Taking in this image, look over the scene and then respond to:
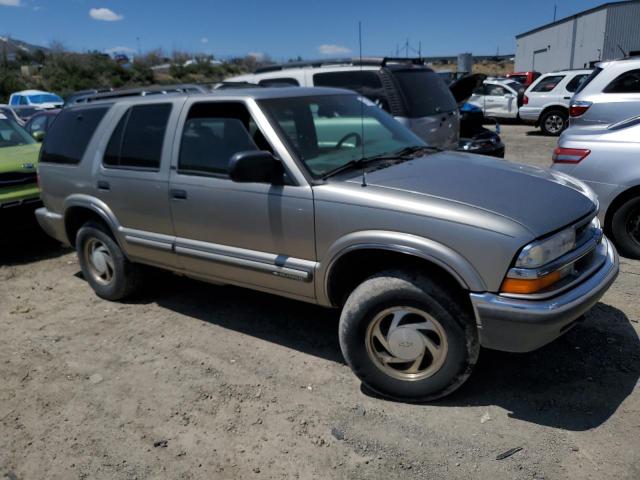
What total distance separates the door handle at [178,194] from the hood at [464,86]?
5551mm

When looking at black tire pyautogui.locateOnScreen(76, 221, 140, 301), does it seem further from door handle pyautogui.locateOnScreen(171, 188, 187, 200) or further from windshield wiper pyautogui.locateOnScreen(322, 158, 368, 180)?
windshield wiper pyautogui.locateOnScreen(322, 158, 368, 180)

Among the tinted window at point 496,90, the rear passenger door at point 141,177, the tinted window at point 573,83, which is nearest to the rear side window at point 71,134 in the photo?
the rear passenger door at point 141,177

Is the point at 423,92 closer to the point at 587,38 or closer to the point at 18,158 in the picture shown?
the point at 18,158

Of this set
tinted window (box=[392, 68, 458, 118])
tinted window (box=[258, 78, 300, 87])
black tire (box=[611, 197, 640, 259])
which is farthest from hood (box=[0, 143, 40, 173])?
black tire (box=[611, 197, 640, 259])

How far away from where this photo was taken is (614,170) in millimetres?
5262

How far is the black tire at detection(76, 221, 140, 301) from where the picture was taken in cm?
493

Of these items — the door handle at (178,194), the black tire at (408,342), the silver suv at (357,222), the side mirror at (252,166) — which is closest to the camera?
the silver suv at (357,222)

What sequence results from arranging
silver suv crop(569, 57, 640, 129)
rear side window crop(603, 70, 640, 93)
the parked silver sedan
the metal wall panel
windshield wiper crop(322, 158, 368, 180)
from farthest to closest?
the metal wall panel, rear side window crop(603, 70, 640, 93), silver suv crop(569, 57, 640, 129), the parked silver sedan, windshield wiper crop(322, 158, 368, 180)

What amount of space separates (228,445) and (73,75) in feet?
151

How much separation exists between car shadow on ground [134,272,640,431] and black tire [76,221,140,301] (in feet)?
1.51

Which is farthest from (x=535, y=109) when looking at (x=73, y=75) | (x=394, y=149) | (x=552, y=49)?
(x=73, y=75)

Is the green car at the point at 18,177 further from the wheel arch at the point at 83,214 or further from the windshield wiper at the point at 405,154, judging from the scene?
the windshield wiper at the point at 405,154

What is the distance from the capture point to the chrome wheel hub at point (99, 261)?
507cm

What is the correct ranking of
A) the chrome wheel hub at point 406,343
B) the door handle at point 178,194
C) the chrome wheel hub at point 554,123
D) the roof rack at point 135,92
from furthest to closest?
1. the chrome wheel hub at point 554,123
2. the roof rack at point 135,92
3. the door handle at point 178,194
4. the chrome wheel hub at point 406,343
